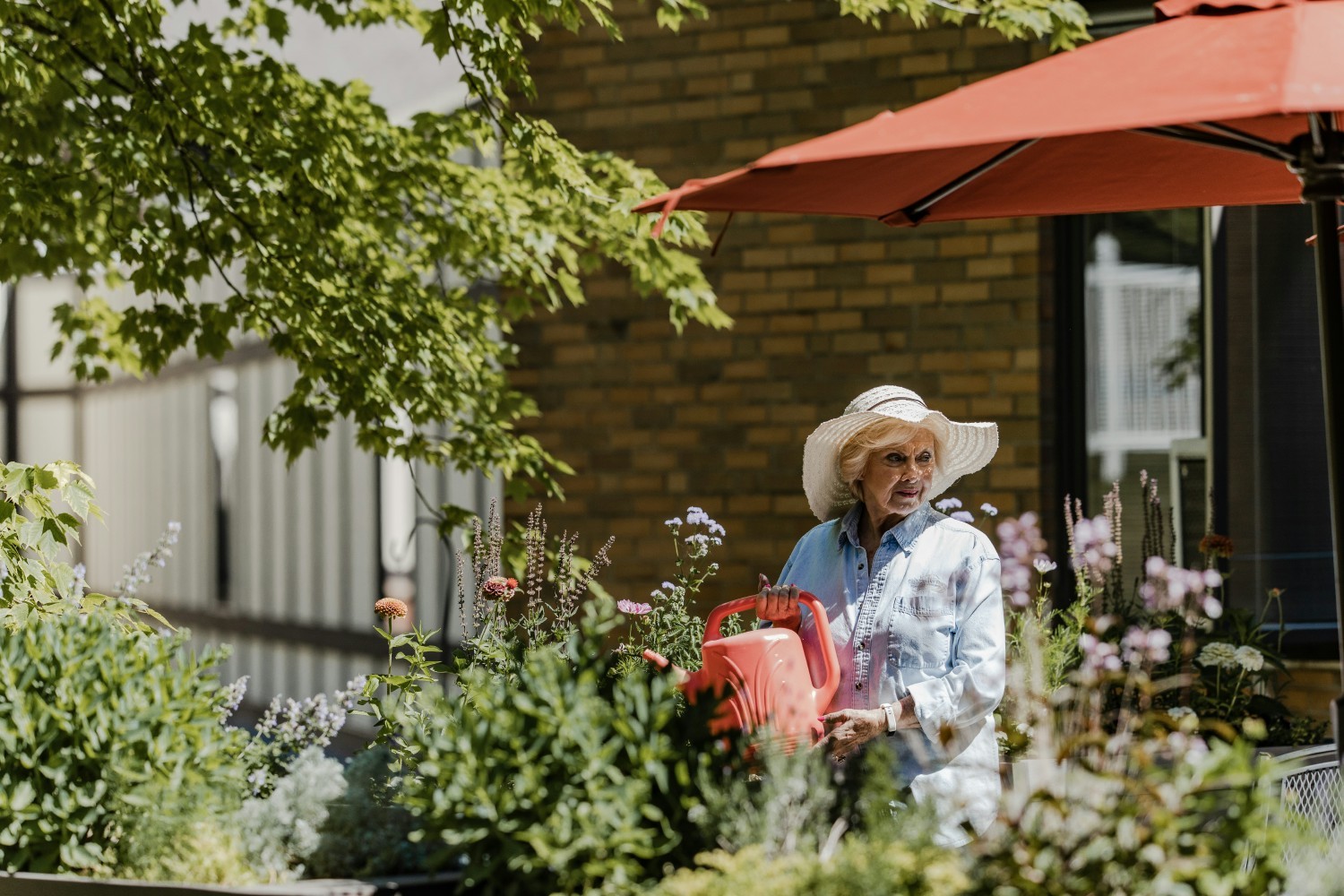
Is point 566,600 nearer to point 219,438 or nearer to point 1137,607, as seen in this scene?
point 1137,607

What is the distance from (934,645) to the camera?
3234 millimetres

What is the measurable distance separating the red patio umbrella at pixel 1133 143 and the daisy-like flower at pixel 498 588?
4.07ft

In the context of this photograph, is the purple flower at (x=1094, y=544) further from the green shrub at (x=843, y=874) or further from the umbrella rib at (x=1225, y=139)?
the green shrub at (x=843, y=874)

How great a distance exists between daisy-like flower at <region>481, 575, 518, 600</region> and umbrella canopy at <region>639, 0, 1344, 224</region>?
4.04 ft

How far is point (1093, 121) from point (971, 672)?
1353 millimetres

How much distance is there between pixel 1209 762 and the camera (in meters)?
2.19

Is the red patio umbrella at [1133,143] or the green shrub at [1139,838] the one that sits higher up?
the red patio umbrella at [1133,143]

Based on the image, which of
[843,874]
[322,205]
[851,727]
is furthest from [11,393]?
[843,874]

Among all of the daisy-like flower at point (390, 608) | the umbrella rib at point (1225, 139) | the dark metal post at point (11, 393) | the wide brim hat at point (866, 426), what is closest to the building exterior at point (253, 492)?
the dark metal post at point (11, 393)

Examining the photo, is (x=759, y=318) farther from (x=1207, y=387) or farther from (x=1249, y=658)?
(x=1249, y=658)

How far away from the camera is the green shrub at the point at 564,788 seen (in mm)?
2352

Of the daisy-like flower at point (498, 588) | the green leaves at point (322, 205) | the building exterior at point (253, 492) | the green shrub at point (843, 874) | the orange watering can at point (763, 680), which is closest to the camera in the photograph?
the green shrub at point (843, 874)

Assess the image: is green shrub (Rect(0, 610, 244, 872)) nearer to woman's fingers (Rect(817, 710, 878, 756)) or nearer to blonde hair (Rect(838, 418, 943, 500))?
woman's fingers (Rect(817, 710, 878, 756))

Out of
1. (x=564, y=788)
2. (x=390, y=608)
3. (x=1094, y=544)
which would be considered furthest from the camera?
(x=1094, y=544)
